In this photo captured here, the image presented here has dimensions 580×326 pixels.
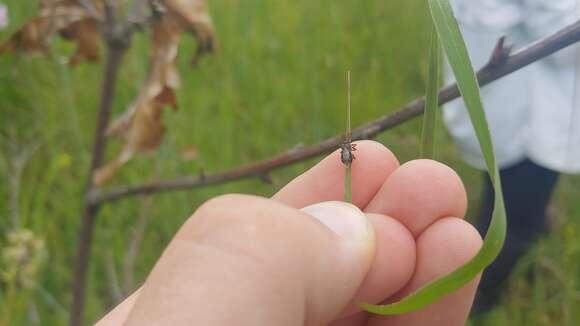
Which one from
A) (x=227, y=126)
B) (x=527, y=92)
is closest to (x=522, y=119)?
(x=527, y=92)

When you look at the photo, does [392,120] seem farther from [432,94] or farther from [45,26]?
[45,26]

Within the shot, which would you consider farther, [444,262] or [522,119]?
[522,119]

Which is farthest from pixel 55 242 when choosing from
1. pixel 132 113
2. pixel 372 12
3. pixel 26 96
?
pixel 372 12

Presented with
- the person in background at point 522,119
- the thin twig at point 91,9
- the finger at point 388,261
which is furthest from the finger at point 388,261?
the person in background at point 522,119

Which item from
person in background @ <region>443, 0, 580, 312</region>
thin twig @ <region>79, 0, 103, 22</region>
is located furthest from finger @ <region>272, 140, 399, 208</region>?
person in background @ <region>443, 0, 580, 312</region>

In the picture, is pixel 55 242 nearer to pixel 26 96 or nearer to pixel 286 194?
pixel 26 96

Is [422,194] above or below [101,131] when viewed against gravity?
above

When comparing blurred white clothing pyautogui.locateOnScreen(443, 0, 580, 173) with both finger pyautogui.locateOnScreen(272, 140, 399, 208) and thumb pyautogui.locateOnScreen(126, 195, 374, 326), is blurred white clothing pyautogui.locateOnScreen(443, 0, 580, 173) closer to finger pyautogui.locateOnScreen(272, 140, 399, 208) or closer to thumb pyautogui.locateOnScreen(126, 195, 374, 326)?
finger pyautogui.locateOnScreen(272, 140, 399, 208)

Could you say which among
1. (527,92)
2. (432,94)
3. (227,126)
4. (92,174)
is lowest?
(227,126)
